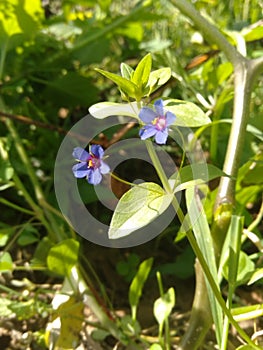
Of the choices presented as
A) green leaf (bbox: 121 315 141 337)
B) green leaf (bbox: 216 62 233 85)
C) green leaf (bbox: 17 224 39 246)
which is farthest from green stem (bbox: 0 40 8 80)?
green leaf (bbox: 121 315 141 337)

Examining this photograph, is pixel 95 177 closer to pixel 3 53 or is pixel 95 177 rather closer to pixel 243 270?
pixel 243 270

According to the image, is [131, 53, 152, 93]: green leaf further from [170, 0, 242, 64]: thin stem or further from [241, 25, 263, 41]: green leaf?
[241, 25, 263, 41]: green leaf

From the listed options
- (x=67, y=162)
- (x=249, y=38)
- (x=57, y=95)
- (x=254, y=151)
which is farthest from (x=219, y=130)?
(x=57, y=95)

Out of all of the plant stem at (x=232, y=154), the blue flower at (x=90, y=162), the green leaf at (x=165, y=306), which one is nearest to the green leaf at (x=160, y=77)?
the blue flower at (x=90, y=162)

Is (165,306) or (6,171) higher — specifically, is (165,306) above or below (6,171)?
below

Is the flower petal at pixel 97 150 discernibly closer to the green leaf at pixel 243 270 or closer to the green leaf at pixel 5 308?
the green leaf at pixel 243 270

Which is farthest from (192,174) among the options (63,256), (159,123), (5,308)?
(5,308)

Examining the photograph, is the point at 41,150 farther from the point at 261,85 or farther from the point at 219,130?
the point at 261,85
